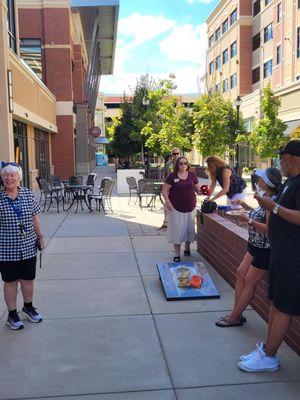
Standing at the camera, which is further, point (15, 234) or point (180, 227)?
point (180, 227)

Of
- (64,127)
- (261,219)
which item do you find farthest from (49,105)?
(261,219)

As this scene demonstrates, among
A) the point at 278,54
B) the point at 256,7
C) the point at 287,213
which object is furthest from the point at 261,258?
the point at 256,7

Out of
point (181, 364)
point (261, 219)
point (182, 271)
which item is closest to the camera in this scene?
point (181, 364)

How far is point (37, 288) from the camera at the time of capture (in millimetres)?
6254

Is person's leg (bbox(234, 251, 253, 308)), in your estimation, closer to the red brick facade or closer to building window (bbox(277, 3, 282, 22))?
the red brick facade

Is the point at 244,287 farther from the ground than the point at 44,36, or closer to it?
closer to it

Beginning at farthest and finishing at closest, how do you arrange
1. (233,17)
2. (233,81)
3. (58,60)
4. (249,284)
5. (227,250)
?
1. (233,81)
2. (233,17)
3. (58,60)
4. (227,250)
5. (249,284)

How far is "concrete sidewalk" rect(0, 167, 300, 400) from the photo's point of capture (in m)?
3.54

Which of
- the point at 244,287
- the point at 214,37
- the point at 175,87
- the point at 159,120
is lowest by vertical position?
the point at 244,287

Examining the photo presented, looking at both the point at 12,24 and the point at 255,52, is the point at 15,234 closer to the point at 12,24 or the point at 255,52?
the point at 12,24

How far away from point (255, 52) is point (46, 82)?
3015 centimetres

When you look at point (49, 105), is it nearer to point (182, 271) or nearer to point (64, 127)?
point (64, 127)

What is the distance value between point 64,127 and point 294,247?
2772 cm

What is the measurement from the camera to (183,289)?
583 centimetres
